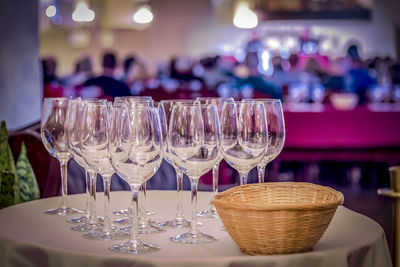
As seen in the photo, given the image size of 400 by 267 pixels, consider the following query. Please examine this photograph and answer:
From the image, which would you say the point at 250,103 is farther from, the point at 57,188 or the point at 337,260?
the point at 57,188

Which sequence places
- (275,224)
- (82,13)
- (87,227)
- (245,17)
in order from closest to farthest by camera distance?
1. (275,224)
2. (87,227)
3. (245,17)
4. (82,13)

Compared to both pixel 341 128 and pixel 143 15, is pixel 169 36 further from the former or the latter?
pixel 341 128

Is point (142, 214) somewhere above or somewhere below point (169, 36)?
below

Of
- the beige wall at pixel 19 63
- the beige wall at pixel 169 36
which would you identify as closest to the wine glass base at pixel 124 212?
the beige wall at pixel 19 63

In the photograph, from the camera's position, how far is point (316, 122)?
5.14 meters

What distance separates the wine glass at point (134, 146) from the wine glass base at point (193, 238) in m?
0.07

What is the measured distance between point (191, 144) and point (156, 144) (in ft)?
0.28

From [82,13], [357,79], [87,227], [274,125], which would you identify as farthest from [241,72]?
[87,227]

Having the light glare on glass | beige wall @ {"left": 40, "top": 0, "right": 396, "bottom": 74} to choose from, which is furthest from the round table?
beige wall @ {"left": 40, "top": 0, "right": 396, "bottom": 74}

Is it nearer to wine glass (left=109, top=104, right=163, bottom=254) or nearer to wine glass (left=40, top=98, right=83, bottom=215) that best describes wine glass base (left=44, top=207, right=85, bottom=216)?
wine glass (left=40, top=98, right=83, bottom=215)

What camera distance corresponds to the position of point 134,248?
1355mm

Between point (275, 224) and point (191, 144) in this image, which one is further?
point (191, 144)

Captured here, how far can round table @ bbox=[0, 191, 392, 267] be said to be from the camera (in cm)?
127

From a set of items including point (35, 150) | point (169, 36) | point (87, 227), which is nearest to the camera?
point (87, 227)
